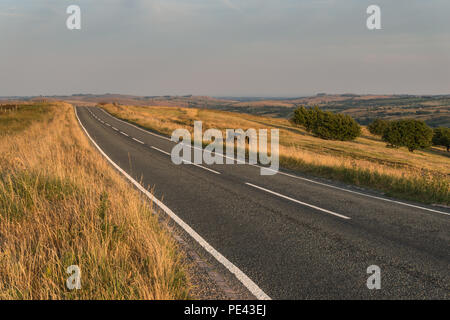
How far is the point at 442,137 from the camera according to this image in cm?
7112

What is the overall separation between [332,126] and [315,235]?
222ft

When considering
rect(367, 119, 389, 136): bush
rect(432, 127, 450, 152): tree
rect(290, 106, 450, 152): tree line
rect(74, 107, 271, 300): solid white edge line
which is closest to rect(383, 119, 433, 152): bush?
rect(290, 106, 450, 152): tree line

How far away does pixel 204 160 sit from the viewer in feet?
45.1

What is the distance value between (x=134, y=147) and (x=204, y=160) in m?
5.56

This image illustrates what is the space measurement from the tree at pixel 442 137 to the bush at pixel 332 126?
2049 cm

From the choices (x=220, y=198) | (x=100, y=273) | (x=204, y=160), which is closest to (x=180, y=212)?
(x=220, y=198)

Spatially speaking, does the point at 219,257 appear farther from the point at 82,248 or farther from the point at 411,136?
the point at 411,136

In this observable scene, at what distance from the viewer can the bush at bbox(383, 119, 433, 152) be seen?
203ft

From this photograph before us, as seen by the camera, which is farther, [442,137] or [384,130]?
[442,137]

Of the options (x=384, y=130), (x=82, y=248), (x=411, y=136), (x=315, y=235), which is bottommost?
(x=315, y=235)

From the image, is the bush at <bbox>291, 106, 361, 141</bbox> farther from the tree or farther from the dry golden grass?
the dry golden grass

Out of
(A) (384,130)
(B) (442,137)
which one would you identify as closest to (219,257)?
(A) (384,130)

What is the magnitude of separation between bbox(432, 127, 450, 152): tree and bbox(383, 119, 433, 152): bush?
11030mm
